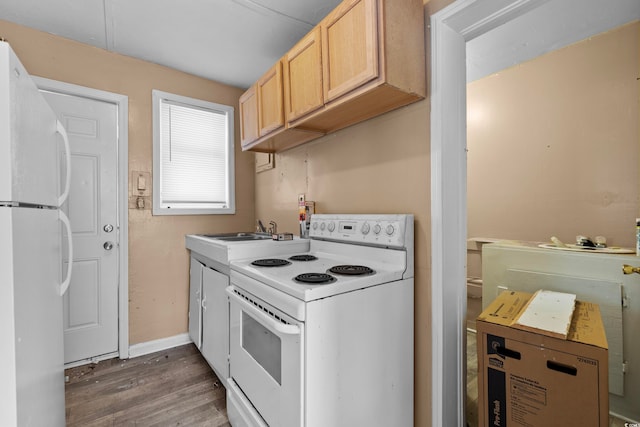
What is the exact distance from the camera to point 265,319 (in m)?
1.22

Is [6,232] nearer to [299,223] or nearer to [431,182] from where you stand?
[431,182]

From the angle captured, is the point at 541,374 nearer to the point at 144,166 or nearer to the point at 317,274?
the point at 317,274

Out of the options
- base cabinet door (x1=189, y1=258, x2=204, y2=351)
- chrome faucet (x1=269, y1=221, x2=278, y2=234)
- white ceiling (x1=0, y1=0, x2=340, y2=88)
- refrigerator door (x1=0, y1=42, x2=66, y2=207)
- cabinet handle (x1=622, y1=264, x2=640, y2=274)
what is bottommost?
base cabinet door (x1=189, y1=258, x2=204, y2=351)

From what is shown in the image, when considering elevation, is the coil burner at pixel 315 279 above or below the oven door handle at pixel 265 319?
above

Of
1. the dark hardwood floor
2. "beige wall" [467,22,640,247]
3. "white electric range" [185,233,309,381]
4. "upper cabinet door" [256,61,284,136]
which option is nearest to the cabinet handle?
"beige wall" [467,22,640,247]

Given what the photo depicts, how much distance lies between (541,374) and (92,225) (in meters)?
3.00

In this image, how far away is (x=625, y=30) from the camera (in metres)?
2.01

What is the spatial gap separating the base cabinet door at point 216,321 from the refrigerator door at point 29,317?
79 centimetres

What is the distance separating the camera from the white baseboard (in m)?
2.49

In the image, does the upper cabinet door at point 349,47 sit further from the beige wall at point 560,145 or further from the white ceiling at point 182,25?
the beige wall at point 560,145

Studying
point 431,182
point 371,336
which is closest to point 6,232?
point 371,336

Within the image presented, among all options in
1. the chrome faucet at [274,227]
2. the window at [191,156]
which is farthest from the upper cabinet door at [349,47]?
the window at [191,156]

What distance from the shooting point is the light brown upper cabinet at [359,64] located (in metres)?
1.26

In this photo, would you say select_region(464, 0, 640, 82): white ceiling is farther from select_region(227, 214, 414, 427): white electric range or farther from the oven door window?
the oven door window
